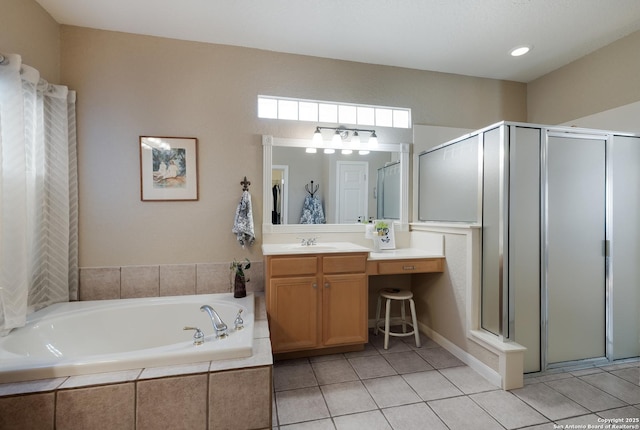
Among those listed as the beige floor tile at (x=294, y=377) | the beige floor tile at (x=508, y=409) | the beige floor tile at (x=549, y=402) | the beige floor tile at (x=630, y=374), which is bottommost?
the beige floor tile at (x=294, y=377)

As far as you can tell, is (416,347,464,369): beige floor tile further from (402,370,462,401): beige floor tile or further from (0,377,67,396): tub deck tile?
(0,377,67,396): tub deck tile

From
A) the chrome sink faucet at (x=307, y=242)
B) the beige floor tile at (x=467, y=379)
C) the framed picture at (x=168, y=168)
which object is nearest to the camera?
the beige floor tile at (x=467, y=379)

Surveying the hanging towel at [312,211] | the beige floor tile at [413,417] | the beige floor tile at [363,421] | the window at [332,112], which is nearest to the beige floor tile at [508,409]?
the beige floor tile at [413,417]

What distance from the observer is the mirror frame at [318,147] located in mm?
2672

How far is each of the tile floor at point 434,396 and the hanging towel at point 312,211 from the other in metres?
1.23

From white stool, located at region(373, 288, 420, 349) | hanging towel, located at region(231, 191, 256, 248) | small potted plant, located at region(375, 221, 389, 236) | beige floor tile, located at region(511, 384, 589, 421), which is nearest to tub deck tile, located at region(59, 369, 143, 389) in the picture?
hanging towel, located at region(231, 191, 256, 248)

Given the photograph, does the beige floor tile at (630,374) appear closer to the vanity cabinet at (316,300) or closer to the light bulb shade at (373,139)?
the vanity cabinet at (316,300)

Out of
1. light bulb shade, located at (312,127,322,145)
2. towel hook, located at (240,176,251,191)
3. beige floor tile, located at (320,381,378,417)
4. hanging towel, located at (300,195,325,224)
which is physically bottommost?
beige floor tile, located at (320,381,378,417)

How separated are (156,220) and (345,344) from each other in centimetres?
196

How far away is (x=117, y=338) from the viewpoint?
2.08 metres

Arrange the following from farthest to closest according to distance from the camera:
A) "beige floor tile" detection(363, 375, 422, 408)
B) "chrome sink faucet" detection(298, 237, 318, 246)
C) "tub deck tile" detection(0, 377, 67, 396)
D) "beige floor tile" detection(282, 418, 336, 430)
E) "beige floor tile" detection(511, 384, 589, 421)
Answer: "chrome sink faucet" detection(298, 237, 318, 246) < "beige floor tile" detection(363, 375, 422, 408) < "beige floor tile" detection(511, 384, 589, 421) < "beige floor tile" detection(282, 418, 336, 430) < "tub deck tile" detection(0, 377, 67, 396)

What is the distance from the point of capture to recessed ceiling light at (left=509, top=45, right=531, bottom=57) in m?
2.58

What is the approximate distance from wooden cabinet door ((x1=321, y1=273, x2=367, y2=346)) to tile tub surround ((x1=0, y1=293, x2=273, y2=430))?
916 millimetres

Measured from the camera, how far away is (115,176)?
2.43 metres
